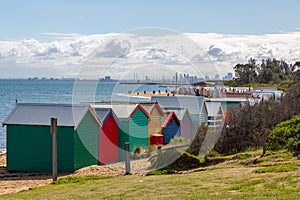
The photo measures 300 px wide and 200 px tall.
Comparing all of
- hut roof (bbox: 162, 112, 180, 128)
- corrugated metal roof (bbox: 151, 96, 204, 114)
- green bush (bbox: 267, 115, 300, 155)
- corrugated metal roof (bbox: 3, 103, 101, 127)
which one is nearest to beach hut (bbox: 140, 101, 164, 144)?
hut roof (bbox: 162, 112, 180, 128)

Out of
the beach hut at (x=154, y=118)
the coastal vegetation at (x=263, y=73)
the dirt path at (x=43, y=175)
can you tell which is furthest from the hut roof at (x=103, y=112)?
the coastal vegetation at (x=263, y=73)

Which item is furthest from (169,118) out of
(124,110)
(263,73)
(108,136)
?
(263,73)

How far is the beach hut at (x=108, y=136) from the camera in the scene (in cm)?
2025

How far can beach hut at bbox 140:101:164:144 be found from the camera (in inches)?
932

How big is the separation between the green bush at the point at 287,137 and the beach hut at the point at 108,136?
6928 millimetres

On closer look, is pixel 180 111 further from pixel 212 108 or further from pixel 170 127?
pixel 212 108

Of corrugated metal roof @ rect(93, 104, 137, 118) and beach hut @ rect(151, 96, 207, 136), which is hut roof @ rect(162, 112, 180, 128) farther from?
corrugated metal roof @ rect(93, 104, 137, 118)

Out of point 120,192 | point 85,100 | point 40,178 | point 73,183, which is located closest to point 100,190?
point 120,192

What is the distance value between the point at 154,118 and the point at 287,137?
9.13m

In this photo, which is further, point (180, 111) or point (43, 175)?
point (180, 111)

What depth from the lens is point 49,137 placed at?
61.3ft

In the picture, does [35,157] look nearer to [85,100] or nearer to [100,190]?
[85,100]

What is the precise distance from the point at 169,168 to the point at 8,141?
6.57 m

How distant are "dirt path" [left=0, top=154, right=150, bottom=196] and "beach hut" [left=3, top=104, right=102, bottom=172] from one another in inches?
18.2
